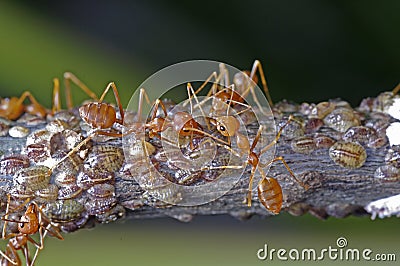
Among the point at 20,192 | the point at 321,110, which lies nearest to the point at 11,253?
the point at 20,192

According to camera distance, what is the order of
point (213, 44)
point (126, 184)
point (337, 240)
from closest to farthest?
1. point (126, 184)
2. point (337, 240)
3. point (213, 44)

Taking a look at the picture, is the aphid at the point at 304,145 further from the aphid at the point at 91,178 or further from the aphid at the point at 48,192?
the aphid at the point at 48,192

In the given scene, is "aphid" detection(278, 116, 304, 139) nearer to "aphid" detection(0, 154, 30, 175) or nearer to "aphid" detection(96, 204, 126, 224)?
"aphid" detection(96, 204, 126, 224)

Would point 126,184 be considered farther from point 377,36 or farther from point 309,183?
point 377,36

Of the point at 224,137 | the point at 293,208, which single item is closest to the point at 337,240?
the point at 293,208

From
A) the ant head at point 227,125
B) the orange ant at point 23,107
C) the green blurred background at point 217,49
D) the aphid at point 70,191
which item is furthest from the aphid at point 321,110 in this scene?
the orange ant at point 23,107

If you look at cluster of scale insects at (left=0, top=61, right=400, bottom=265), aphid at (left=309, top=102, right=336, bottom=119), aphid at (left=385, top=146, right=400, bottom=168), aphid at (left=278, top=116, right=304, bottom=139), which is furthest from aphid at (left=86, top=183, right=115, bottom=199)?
aphid at (left=385, top=146, right=400, bottom=168)

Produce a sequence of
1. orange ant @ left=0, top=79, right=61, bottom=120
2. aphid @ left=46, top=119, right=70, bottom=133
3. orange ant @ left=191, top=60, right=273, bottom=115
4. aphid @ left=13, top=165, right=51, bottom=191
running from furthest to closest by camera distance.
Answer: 1. orange ant @ left=0, top=79, right=61, bottom=120
2. orange ant @ left=191, top=60, right=273, bottom=115
3. aphid @ left=46, top=119, right=70, bottom=133
4. aphid @ left=13, top=165, right=51, bottom=191
